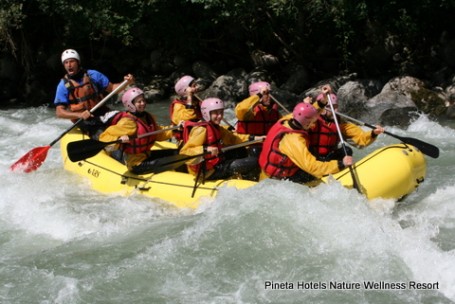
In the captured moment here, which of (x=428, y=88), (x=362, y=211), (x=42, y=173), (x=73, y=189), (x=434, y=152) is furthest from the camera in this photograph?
(x=428, y=88)

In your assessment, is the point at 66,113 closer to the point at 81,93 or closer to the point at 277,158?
the point at 81,93

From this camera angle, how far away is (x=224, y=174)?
18.5ft

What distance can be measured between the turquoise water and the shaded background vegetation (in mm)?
5287

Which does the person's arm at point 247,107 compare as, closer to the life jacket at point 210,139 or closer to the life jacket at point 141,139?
the life jacket at point 210,139

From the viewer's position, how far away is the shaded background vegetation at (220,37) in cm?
1049

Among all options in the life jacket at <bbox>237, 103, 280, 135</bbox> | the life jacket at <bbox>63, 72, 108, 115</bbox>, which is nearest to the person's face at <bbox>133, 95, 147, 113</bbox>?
the life jacket at <bbox>237, 103, 280, 135</bbox>

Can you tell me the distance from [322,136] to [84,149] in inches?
98.1

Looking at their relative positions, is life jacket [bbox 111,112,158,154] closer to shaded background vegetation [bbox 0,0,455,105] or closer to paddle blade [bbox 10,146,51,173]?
paddle blade [bbox 10,146,51,173]

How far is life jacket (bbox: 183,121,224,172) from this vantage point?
5449 mm

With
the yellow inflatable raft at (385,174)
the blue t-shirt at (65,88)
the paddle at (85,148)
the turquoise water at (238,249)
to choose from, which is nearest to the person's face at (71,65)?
the blue t-shirt at (65,88)

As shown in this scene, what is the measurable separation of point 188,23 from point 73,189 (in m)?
6.74

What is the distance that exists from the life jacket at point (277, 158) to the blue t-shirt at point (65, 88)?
2838mm

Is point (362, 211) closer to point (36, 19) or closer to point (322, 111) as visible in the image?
point (322, 111)

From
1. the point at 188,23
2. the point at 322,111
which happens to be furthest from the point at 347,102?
the point at 322,111
